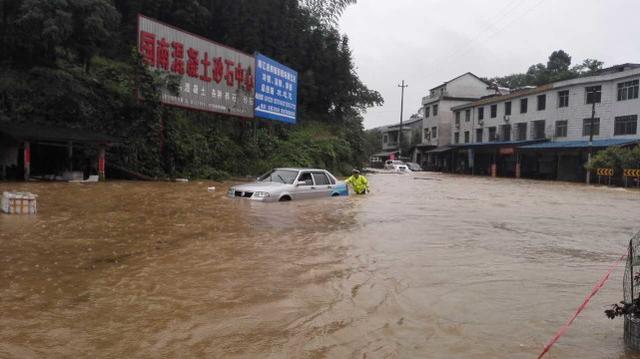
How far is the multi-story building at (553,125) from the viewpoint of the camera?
126ft

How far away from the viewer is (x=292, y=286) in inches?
241

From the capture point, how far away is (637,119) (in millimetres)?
37000

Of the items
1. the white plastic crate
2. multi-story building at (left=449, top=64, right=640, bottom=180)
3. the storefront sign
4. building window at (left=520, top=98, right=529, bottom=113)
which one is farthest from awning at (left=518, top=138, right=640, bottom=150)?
the white plastic crate

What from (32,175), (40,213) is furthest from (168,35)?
(40,213)

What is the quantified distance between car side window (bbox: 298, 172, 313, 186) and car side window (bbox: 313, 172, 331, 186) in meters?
0.24

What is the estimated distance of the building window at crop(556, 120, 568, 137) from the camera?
143 feet

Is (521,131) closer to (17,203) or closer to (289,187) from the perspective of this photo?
(289,187)

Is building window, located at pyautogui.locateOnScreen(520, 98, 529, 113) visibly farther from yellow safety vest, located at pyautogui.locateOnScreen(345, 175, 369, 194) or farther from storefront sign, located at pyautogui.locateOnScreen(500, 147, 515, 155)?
yellow safety vest, located at pyautogui.locateOnScreen(345, 175, 369, 194)

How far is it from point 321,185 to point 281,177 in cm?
133

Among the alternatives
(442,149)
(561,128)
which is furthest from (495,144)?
(442,149)

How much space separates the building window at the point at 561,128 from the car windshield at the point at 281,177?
35.3m

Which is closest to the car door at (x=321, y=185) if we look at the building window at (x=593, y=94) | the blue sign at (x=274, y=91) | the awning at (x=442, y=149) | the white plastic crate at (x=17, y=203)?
the white plastic crate at (x=17, y=203)

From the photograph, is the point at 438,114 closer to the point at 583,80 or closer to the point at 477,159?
the point at 477,159

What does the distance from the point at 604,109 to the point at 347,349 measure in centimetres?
4161
